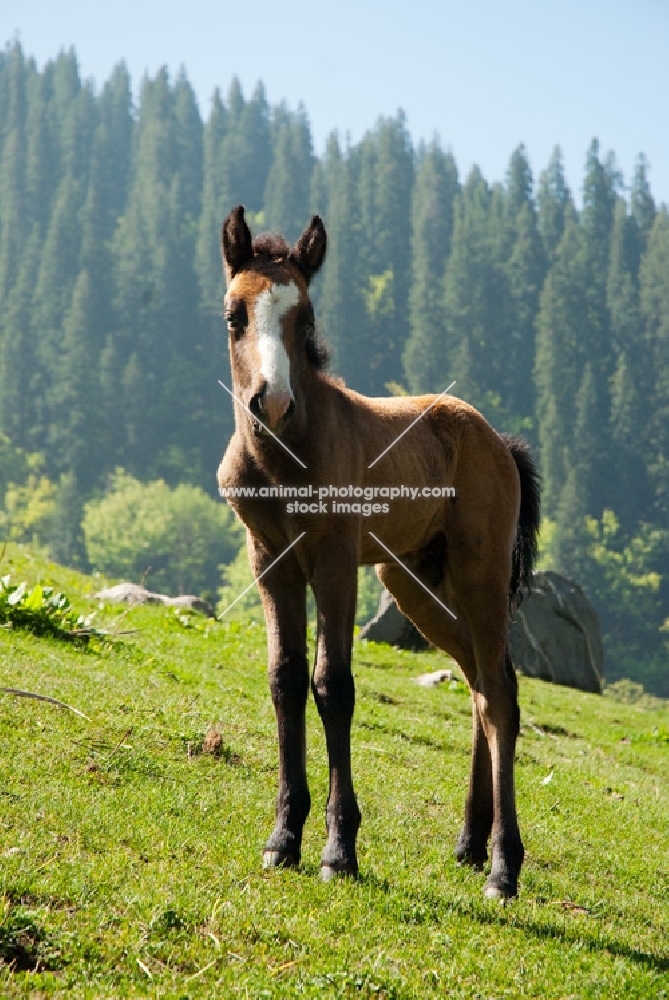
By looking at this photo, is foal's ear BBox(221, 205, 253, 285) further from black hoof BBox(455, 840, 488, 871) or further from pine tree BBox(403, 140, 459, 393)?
pine tree BBox(403, 140, 459, 393)

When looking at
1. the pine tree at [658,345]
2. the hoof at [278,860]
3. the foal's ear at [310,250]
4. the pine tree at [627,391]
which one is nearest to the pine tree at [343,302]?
the pine tree at [627,391]

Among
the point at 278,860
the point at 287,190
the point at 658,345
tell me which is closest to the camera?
the point at 278,860

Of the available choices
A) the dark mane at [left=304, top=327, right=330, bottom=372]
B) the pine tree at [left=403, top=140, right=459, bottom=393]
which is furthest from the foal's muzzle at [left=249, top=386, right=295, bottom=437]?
the pine tree at [left=403, top=140, right=459, bottom=393]

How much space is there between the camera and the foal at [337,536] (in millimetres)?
4914

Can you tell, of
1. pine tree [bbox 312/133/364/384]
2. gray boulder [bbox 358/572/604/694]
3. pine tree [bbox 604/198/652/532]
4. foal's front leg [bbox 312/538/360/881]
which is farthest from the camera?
pine tree [bbox 312/133/364/384]

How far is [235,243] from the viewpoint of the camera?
16.7 feet

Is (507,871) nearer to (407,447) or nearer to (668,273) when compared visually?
(407,447)

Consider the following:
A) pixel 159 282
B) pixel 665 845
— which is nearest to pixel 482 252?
pixel 159 282

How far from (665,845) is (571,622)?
442 inches

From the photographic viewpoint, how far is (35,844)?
4.64 metres

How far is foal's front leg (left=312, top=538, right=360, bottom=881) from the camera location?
4.92 meters

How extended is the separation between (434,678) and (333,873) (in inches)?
304

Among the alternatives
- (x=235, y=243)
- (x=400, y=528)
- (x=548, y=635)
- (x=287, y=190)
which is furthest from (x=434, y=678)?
(x=287, y=190)

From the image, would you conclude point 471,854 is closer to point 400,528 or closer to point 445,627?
point 445,627
